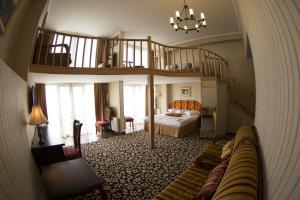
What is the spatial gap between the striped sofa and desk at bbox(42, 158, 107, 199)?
0.80 meters

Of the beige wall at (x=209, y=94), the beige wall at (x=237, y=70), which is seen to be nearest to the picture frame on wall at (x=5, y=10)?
the beige wall at (x=209, y=94)

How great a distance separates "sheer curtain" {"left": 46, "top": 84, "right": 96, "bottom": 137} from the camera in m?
6.12

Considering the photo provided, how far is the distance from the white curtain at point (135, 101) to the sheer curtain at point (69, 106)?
164 centimetres

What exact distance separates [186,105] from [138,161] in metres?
4.34

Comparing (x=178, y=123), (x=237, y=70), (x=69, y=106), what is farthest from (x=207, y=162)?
(x=69, y=106)

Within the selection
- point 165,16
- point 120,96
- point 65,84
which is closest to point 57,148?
point 120,96

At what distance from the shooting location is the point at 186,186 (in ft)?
6.40

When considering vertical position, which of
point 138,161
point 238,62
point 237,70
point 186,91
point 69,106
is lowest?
point 138,161

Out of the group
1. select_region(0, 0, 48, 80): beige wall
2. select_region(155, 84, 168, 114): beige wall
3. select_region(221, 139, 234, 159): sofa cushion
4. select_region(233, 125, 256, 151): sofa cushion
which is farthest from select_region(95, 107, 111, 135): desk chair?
select_region(233, 125, 256, 151): sofa cushion

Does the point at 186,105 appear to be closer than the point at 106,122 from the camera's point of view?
No

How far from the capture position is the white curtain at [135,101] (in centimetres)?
802

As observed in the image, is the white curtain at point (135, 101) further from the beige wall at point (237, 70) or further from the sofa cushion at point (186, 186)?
the sofa cushion at point (186, 186)

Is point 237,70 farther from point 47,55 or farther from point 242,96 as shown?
point 47,55

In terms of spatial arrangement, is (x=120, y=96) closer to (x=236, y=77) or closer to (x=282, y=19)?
(x=236, y=77)
